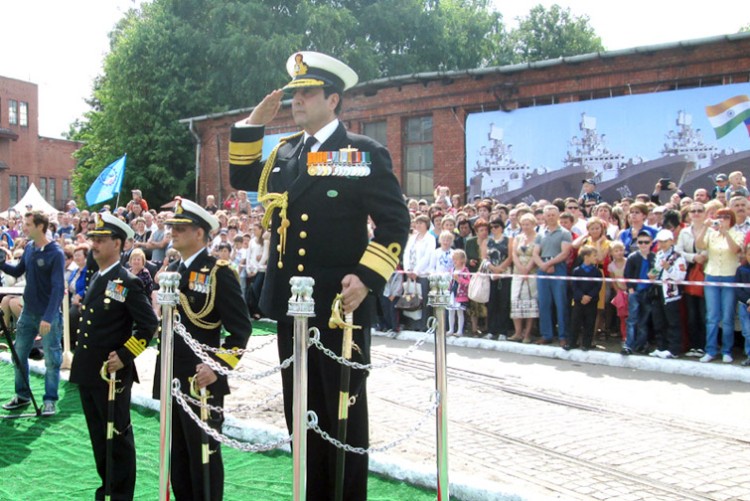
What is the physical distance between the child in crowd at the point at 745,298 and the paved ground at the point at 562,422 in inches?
15.4

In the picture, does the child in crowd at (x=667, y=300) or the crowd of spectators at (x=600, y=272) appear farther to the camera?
the child in crowd at (x=667, y=300)

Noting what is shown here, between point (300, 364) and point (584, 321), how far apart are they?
8.30 m

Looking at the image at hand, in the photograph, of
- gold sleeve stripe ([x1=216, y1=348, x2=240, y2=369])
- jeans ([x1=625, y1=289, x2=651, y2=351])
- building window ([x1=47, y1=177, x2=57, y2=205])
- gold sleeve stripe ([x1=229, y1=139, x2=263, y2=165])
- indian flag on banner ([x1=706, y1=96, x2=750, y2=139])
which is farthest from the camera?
A: building window ([x1=47, y1=177, x2=57, y2=205])

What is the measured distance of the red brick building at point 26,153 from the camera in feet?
171

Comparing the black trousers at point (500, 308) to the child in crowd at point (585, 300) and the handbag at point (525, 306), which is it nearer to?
the handbag at point (525, 306)

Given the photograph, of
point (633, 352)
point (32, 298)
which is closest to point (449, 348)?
point (633, 352)

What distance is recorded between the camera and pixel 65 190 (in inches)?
2261

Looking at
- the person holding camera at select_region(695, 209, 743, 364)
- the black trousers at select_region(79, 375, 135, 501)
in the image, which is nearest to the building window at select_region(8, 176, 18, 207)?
the person holding camera at select_region(695, 209, 743, 364)

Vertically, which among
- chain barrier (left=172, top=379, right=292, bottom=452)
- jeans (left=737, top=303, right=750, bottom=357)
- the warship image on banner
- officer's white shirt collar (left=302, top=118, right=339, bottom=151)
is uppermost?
the warship image on banner

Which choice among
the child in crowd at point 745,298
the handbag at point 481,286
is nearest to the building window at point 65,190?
the handbag at point 481,286

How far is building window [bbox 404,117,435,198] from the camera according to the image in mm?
22575

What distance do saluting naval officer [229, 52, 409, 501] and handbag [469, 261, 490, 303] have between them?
8.47 meters

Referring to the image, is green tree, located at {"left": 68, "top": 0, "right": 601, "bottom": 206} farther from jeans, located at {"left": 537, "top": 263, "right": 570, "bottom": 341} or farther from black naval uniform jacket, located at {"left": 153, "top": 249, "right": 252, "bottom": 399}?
black naval uniform jacket, located at {"left": 153, "top": 249, "right": 252, "bottom": 399}

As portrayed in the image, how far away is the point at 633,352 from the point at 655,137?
326 inches
